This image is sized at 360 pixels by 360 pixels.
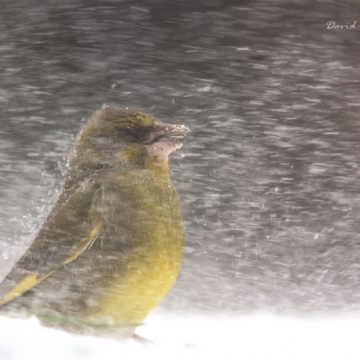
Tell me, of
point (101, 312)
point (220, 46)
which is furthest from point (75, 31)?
point (101, 312)

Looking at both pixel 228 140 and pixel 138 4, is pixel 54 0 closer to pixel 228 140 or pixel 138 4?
pixel 138 4

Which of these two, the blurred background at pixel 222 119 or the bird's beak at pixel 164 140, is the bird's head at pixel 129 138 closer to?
the bird's beak at pixel 164 140

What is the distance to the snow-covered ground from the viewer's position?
67 centimetres

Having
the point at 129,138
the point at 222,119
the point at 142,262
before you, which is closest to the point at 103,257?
the point at 142,262

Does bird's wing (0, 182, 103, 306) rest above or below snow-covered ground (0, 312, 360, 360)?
above

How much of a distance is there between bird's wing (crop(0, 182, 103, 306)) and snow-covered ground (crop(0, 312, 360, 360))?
47 millimetres

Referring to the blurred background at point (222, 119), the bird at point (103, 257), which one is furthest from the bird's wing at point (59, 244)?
the blurred background at point (222, 119)

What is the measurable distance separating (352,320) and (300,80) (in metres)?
0.46

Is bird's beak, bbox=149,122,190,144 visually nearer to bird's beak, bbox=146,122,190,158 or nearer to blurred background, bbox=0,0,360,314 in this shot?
bird's beak, bbox=146,122,190,158

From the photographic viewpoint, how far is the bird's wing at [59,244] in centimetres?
79

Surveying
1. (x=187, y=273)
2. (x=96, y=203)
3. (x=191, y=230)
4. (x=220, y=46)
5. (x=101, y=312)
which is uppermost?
(x=220, y=46)

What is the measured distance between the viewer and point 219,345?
33.4 inches

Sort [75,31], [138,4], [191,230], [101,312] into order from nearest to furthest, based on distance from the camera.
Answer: [101,312], [138,4], [75,31], [191,230]

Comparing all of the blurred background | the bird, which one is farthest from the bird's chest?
the blurred background
